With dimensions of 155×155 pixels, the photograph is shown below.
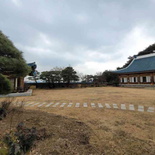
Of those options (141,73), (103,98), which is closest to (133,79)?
(141,73)

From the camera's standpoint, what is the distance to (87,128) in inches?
99.3

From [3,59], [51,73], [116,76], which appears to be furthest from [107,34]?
[116,76]

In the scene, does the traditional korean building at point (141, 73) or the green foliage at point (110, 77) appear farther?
the green foliage at point (110, 77)

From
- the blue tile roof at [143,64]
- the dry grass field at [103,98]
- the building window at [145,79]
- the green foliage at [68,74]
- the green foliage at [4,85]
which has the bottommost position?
the dry grass field at [103,98]

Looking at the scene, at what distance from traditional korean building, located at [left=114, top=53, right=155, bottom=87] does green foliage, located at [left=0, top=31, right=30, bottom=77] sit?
1665 centimetres

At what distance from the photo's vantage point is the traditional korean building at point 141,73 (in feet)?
52.5

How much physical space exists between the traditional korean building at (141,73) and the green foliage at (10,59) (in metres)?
Answer: 16.7

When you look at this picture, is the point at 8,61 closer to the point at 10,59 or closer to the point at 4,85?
the point at 10,59

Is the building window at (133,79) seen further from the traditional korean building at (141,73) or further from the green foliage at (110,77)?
the green foliage at (110,77)

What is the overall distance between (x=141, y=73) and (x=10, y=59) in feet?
60.0

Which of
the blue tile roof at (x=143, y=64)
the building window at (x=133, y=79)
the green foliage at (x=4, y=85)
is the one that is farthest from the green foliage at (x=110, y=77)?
the green foliage at (x=4, y=85)

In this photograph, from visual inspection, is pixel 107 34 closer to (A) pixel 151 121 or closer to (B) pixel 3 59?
(A) pixel 151 121

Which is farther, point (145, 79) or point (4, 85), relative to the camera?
point (145, 79)

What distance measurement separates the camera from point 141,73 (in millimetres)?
17203
